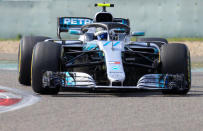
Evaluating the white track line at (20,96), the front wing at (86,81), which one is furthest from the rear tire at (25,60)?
the front wing at (86,81)

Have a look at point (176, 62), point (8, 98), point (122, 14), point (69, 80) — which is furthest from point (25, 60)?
point (122, 14)

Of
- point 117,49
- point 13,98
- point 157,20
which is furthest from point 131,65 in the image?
point 157,20

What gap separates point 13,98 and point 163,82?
2.39 m

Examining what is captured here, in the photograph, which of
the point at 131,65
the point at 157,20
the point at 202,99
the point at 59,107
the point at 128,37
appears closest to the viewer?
the point at 59,107

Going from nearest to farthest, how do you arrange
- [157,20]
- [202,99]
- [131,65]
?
[202,99], [131,65], [157,20]

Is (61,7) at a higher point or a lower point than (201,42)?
higher

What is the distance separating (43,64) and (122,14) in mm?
12683

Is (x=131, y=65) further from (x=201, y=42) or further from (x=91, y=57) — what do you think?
(x=201, y=42)

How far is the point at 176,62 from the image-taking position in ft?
30.9

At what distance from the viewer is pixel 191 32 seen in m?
21.4

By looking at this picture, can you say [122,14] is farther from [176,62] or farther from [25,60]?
[176,62]

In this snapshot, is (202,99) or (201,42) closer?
(202,99)

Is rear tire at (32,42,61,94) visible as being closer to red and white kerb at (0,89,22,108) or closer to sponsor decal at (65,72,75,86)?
sponsor decal at (65,72,75,86)

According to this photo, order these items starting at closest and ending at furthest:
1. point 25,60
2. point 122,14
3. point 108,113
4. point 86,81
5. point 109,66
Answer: point 108,113
point 86,81
point 109,66
point 25,60
point 122,14
